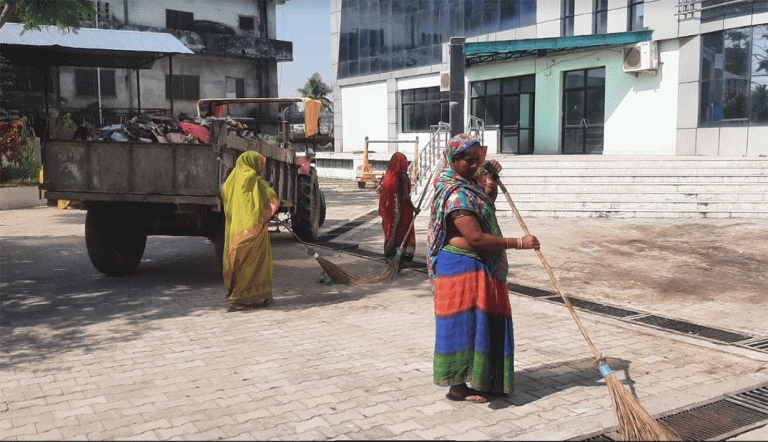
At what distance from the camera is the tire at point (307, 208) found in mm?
11367

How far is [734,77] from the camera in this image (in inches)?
699

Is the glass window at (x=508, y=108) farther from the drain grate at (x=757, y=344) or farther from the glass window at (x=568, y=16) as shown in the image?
the drain grate at (x=757, y=344)

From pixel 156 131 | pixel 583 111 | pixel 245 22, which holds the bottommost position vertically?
pixel 156 131

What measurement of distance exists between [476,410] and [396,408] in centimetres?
48

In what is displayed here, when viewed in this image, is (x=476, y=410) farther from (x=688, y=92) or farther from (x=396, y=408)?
(x=688, y=92)

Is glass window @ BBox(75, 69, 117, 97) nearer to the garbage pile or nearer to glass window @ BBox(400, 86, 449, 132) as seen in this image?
glass window @ BBox(400, 86, 449, 132)

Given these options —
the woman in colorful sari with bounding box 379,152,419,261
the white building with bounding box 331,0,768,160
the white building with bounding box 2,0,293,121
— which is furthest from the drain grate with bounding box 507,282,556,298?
the white building with bounding box 2,0,293,121

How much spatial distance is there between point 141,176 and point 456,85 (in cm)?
1368

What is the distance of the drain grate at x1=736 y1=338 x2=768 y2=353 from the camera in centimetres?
550

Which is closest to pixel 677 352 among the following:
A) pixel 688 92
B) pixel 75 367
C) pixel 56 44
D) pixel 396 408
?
pixel 396 408

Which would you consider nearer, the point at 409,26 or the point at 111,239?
the point at 111,239

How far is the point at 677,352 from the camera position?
5.41 m

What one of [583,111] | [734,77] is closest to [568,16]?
[583,111]

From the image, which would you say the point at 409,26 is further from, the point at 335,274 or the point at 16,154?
the point at 335,274
